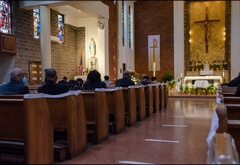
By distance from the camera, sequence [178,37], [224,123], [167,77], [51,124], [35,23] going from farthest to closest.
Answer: [178,37] < [167,77] < [35,23] < [51,124] < [224,123]

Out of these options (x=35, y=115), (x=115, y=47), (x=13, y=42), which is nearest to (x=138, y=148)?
(x=35, y=115)

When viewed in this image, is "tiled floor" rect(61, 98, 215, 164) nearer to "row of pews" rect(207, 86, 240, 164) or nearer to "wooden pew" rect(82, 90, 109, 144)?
"wooden pew" rect(82, 90, 109, 144)

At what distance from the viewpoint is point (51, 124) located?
2674 mm

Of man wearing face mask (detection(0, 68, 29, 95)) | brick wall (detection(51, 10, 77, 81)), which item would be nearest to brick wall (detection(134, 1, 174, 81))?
brick wall (detection(51, 10, 77, 81))

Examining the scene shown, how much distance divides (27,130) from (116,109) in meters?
1.92

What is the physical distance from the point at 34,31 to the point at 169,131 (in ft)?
24.0

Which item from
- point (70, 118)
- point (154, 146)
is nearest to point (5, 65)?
point (70, 118)

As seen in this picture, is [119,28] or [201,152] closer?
[201,152]

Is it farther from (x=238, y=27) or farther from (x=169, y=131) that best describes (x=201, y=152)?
(x=238, y=27)

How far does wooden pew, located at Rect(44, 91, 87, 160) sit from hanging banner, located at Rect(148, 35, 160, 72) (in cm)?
1230

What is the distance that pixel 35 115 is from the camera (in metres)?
2.45

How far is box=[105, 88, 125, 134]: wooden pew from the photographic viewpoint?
411 centimetres

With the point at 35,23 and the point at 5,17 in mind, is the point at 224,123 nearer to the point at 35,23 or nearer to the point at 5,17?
the point at 5,17

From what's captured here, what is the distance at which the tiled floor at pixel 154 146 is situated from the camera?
282 centimetres
